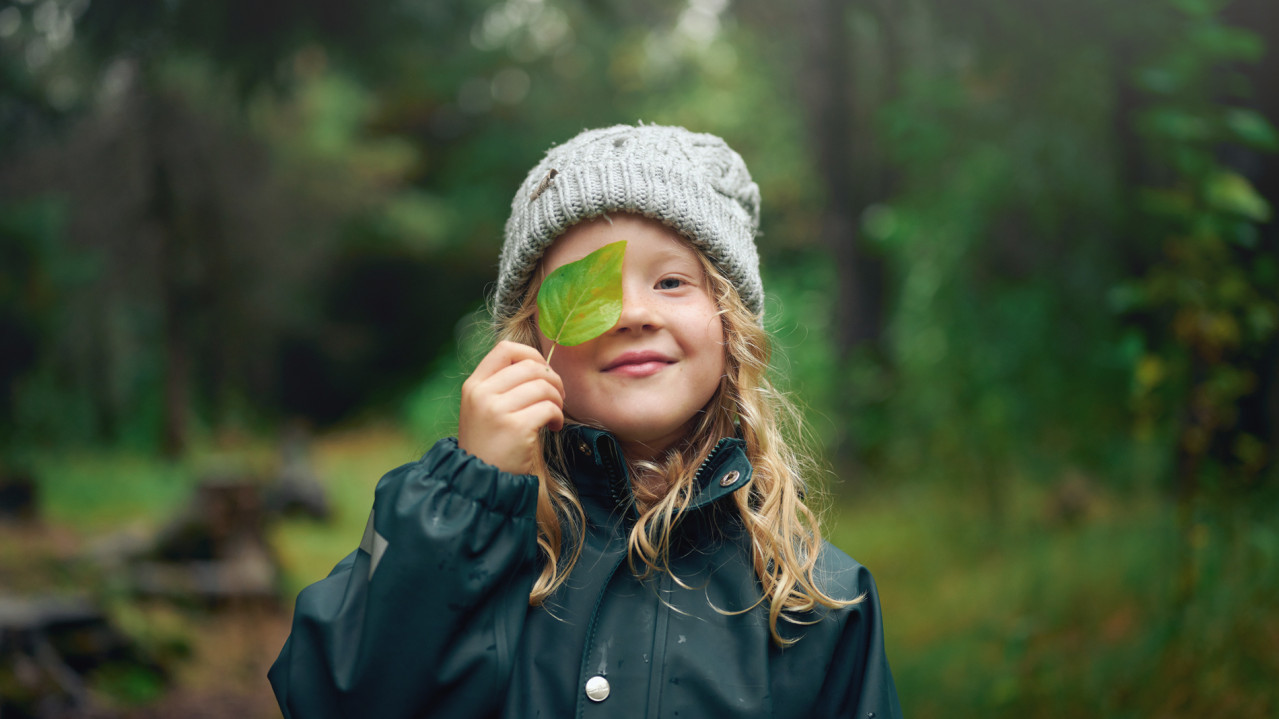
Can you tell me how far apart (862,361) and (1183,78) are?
434cm

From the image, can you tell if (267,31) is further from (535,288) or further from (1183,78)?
(1183,78)

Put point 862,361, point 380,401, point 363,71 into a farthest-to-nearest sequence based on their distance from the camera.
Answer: point 380,401 → point 862,361 → point 363,71

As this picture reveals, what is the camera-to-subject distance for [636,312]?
4.78 ft

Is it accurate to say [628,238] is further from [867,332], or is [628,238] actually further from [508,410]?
[867,332]

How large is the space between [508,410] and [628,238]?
0.39 metres

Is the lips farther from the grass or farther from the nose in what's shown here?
the grass

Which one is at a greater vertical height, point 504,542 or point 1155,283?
point 1155,283

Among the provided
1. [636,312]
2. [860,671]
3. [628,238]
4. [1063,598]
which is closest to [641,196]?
[628,238]

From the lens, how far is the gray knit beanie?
1.53 m

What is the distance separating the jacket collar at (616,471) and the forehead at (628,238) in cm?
32

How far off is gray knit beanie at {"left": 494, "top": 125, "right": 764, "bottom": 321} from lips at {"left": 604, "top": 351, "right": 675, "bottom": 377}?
236mm

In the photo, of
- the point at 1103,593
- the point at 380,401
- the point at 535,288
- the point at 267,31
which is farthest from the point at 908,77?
the point at 380,401

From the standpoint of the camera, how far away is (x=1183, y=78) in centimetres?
290

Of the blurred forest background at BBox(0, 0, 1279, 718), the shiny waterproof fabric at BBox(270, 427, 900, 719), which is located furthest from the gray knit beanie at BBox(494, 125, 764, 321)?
the shiny waterproof fabric at BBox(270, 427, 900, 719)
